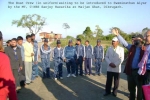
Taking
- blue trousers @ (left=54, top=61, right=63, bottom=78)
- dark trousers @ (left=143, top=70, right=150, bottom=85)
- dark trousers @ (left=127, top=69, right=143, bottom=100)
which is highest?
dark trousers @ (left=143, top=70, right=150, bottom=85)

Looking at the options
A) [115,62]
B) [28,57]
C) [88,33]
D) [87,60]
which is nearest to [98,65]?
[87,60]

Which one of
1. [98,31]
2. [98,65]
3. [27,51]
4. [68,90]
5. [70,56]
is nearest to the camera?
[68,90]

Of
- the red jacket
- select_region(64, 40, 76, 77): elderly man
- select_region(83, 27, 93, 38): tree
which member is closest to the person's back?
the red jacket

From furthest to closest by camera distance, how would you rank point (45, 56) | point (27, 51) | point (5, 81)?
point (45, 56) → point (27, 51) → point (5, 81)

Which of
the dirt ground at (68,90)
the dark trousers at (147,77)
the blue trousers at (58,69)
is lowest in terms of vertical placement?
the dirt ground at (68,90)

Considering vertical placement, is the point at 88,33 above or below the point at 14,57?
above

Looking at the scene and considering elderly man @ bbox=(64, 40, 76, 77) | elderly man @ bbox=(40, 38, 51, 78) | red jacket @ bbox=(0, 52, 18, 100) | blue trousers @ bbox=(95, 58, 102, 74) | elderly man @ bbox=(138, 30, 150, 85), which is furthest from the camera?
blue trousers @ bbox=(95, 58, 102, 74)

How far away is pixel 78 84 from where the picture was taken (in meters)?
7.27

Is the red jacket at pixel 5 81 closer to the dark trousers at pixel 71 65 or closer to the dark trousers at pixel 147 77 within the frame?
the dark trousers at pixel 147 77

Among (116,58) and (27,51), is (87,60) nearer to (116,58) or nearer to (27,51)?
(27,51)

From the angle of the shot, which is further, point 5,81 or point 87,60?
point 87,60

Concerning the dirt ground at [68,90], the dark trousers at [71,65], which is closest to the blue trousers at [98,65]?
the dirt ground at [68,90]

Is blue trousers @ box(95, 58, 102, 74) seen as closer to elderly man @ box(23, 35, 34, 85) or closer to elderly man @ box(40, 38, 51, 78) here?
elderly man @ box(40, 38, 51, 78)

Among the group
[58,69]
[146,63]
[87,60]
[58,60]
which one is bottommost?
[58,69]
